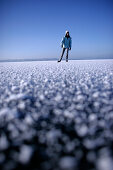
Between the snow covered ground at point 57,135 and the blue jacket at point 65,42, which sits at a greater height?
the blue jacket at point 65,42

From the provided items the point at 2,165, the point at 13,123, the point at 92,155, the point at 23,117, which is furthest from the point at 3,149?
the point at 92,155

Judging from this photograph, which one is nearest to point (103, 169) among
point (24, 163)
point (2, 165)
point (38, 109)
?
point (24, 163)

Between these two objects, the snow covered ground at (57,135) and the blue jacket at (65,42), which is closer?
the snow covered ground at (57,135)

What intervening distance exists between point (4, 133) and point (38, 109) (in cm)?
49

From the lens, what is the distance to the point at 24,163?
2.51 ft

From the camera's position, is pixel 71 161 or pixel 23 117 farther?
pixel 23 117

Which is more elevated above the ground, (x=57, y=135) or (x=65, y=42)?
(x=65, y=42)

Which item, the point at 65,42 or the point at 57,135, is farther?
the point at 65,42

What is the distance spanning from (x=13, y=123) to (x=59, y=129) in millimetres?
420

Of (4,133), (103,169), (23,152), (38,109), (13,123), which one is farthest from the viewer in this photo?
(38,109)

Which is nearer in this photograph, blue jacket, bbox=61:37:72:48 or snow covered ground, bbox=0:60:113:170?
snow covered ground, bbox=0:60:113:170

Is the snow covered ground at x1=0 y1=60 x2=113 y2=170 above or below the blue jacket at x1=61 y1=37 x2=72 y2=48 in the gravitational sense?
below

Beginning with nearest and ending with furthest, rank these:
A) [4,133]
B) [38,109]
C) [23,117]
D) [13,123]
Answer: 1. [4,133]
2. [13,123]
3. [23,117]
4. [38,109]

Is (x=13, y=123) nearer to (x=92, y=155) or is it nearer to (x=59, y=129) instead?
(x=59, y=129)
